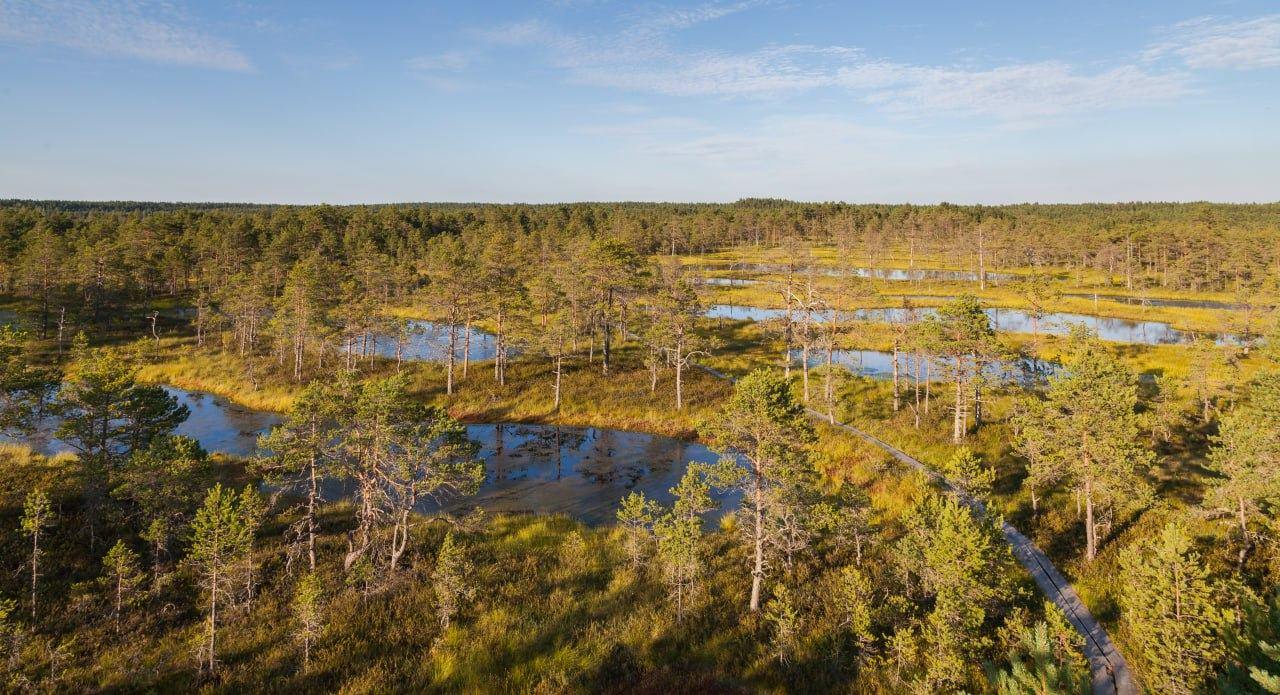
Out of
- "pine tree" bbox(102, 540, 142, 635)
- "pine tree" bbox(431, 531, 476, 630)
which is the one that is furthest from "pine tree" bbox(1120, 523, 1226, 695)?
"pine tree" bbox(102, 540, 142, 635)

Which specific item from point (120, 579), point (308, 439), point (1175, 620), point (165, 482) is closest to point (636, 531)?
point (308, 439)

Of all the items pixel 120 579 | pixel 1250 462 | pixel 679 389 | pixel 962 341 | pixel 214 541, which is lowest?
pixel 120 579

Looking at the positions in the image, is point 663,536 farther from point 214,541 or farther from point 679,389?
point 679,389

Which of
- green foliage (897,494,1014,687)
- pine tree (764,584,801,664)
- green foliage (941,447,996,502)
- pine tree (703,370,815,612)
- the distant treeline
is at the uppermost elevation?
the distant treeline

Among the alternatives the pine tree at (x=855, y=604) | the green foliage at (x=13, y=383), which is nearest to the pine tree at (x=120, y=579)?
the green foliage at (x=13, y=383)

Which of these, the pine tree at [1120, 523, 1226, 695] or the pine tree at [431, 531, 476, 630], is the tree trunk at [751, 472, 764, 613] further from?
the pine tree at [1120, 523, 1226, 695]

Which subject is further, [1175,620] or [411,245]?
[411,245]

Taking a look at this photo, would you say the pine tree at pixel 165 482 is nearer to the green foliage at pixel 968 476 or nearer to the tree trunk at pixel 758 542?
the tree trunk at pixel 758 542
